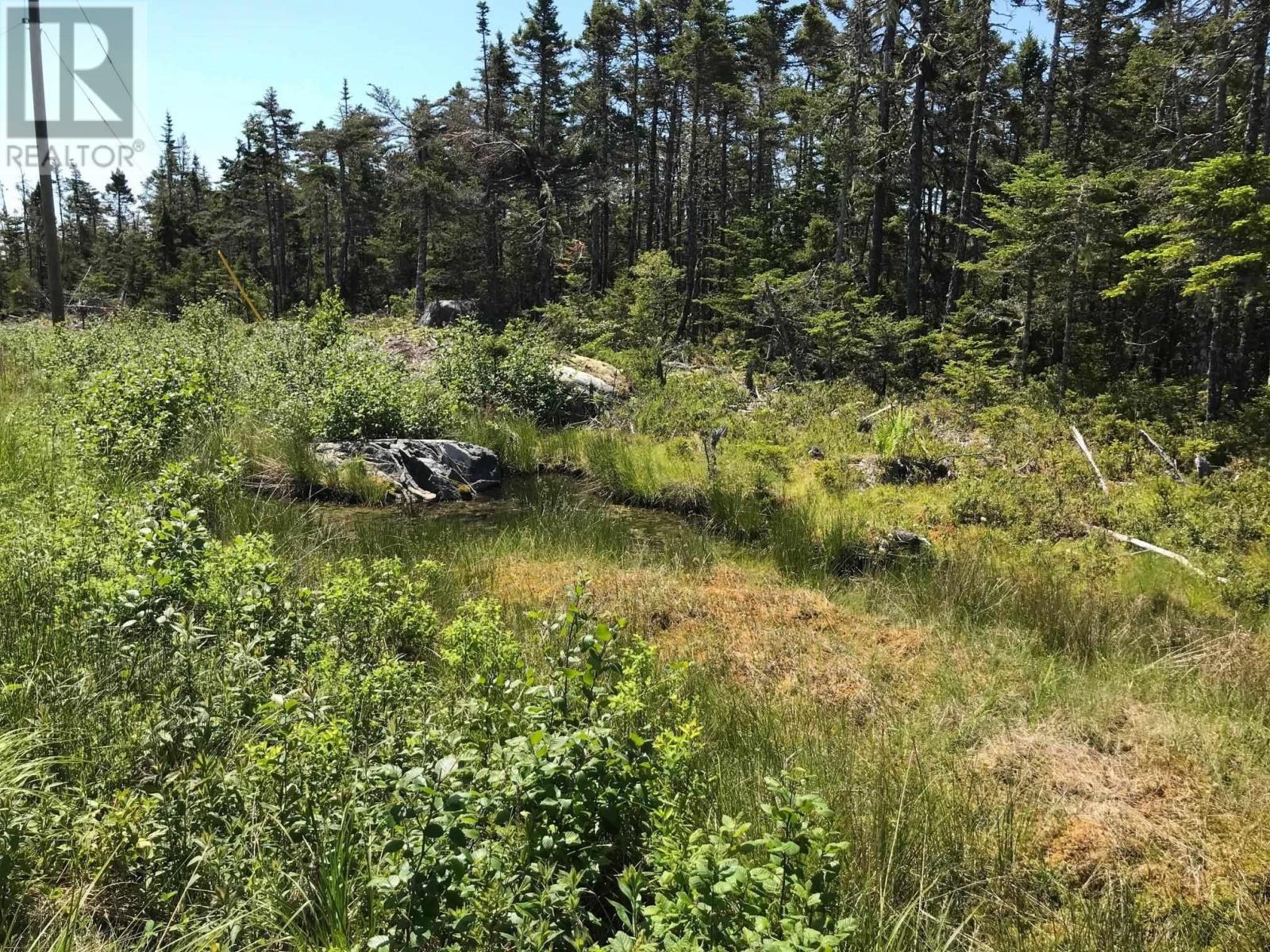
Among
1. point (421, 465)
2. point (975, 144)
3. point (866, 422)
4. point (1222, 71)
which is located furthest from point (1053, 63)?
point (421, 465)

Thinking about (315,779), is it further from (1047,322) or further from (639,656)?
(1047,322)

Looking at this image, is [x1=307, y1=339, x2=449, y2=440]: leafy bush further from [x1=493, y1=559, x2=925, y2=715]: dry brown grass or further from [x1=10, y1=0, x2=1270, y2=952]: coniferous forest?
[x1=493, y1=559, x2=925, y2=715]: dry brown grass

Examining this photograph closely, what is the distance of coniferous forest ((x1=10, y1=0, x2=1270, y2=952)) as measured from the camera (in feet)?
8.31

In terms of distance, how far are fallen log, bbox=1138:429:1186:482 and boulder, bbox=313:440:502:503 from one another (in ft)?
34.9

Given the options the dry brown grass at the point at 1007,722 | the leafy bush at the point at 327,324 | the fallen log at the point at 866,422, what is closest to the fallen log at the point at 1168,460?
the fallen log at the point at 866,422

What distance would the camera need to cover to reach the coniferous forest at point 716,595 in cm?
253

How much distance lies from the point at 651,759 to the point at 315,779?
132 cm

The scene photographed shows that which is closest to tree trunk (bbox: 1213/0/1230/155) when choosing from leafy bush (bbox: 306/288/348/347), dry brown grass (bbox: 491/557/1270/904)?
dry brown grass (bbox: 491/557/1270/904)

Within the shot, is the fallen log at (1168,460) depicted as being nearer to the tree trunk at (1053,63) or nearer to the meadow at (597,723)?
the meadow at (597,723)

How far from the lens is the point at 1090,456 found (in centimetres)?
1205

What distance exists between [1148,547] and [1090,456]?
13.7 feet

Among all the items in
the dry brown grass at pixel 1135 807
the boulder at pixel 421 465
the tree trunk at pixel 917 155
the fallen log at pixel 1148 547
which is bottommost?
the dry brown grass at pixel 1135 807

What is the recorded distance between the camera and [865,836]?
3.13 metres

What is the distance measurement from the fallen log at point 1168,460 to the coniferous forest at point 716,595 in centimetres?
16
